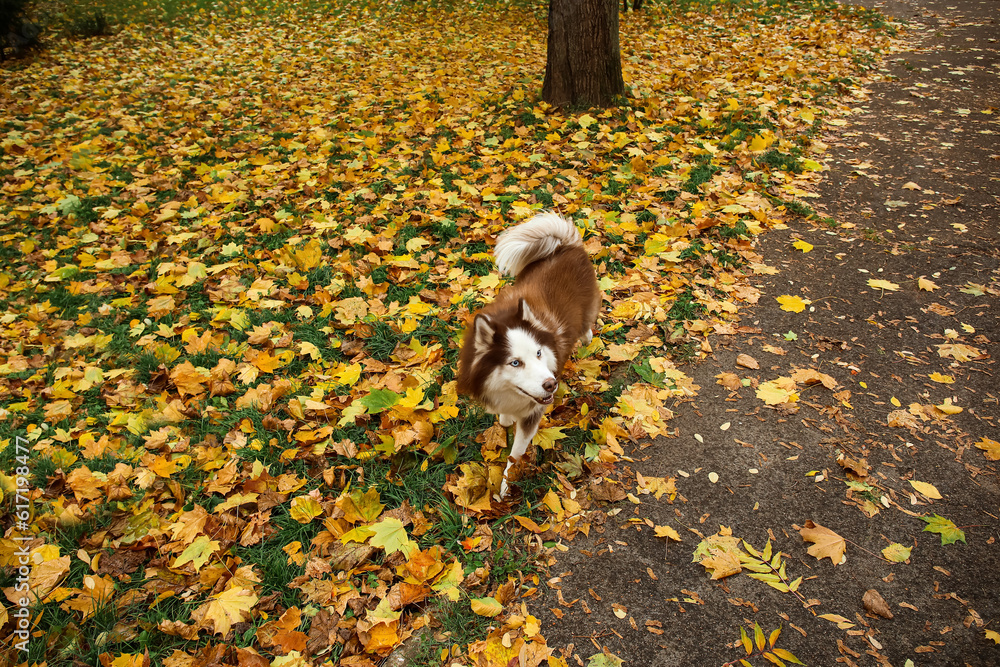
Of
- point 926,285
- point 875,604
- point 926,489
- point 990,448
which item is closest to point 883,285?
point 926,285

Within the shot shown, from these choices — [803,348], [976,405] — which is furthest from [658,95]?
[976,405]

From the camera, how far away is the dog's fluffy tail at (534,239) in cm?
301

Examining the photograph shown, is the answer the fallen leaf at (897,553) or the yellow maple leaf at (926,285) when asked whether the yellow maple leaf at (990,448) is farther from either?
the yellow maple leaf at (926,285)

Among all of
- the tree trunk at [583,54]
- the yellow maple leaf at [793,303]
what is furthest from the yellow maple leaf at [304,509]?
the tree trunk at [583,54]

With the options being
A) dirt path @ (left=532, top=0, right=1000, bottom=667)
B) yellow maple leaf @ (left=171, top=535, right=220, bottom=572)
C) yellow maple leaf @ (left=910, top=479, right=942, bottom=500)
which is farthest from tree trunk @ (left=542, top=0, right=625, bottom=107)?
yellow maple leaf @ (left=171, top=535, right=220, bottom=572)

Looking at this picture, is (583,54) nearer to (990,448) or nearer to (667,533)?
(990,448)

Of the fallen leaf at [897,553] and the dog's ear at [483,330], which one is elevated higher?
the dog's ear at [483,330]

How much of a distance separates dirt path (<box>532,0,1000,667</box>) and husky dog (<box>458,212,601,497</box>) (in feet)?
2.24

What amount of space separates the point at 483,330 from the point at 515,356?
0.18 m

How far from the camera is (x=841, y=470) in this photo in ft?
8.42

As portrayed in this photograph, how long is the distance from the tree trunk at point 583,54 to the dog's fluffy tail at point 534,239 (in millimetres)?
3719

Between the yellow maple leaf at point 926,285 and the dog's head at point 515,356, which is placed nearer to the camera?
the dog's head at point 515,356

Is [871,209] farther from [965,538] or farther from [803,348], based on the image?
[965,538]

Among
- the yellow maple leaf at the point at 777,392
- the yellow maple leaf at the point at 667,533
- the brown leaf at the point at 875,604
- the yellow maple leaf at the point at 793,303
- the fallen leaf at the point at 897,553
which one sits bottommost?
the brown leaf at the point at 875,604
